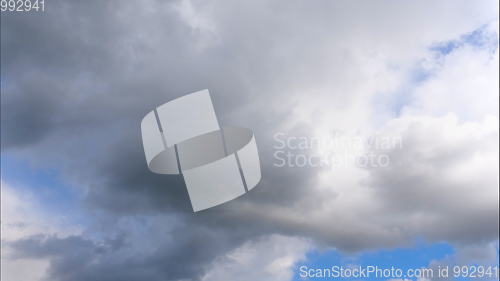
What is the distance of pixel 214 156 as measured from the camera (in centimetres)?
3161

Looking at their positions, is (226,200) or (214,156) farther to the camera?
(214,156)

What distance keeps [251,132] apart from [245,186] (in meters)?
3.70

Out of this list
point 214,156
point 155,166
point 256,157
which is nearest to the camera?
point 256,157

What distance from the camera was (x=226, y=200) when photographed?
25.9 metres

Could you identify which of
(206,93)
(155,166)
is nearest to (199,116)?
(206,93)

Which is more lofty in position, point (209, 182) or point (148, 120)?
point (148, 120)

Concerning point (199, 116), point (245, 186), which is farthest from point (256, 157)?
point (199, 116)

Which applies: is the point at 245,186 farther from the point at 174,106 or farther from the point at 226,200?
the point at 174,106

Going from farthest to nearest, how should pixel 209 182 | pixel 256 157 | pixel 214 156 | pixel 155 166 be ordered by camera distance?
pixel 214 156, pixel 155 166, pixel 256 157, pixel 209 182

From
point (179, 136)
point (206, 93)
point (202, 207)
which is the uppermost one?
point (206, 93)

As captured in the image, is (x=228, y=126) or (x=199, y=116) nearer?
(x=199, y=116)

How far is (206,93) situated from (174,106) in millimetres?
1416

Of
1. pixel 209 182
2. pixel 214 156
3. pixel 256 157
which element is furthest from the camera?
pixel 214 156

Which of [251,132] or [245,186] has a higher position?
[251,132]
